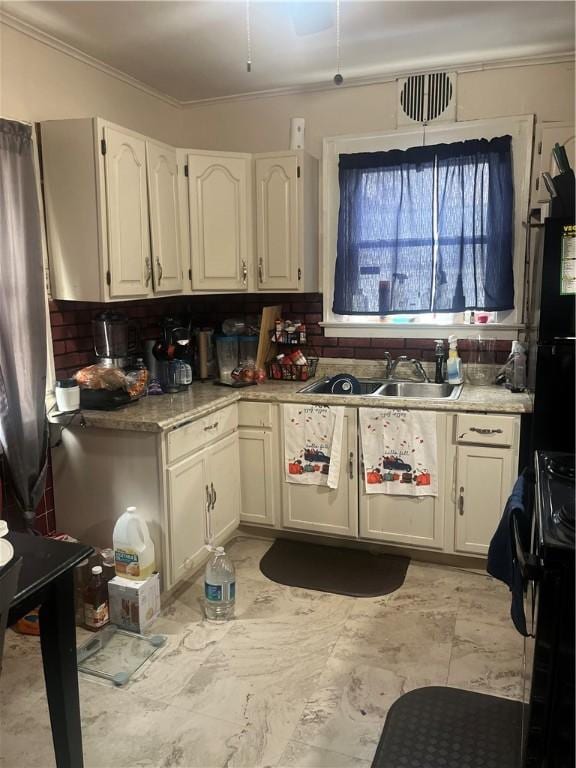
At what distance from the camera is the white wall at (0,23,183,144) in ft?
8.46

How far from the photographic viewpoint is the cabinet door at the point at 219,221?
331 cm

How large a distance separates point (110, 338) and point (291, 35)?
1.66m

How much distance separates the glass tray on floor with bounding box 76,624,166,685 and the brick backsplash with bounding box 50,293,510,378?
1206 mm

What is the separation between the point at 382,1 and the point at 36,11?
141 cm

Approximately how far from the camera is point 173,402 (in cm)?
295

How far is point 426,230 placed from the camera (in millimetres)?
3355

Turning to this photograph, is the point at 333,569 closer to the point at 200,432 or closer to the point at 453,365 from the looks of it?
the point at 200,432

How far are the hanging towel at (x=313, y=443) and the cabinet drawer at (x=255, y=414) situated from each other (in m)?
0.10

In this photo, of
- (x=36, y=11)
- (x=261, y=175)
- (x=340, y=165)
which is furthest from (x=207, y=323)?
(x=36, y=11)

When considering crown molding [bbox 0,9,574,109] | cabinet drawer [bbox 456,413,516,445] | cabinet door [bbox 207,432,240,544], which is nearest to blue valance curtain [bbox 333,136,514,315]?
crown molding [bbox 0,9,574,109]

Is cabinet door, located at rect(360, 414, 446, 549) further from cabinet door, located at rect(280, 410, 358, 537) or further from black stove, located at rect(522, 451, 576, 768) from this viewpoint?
black stove, located at rect(522, 451, 576, 768)

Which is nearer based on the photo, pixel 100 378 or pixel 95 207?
pixel 95 207

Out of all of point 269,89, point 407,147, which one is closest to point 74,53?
point 269,89

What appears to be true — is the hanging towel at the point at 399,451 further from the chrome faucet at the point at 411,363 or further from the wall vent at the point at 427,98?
the wall vent at the point at 427,98
